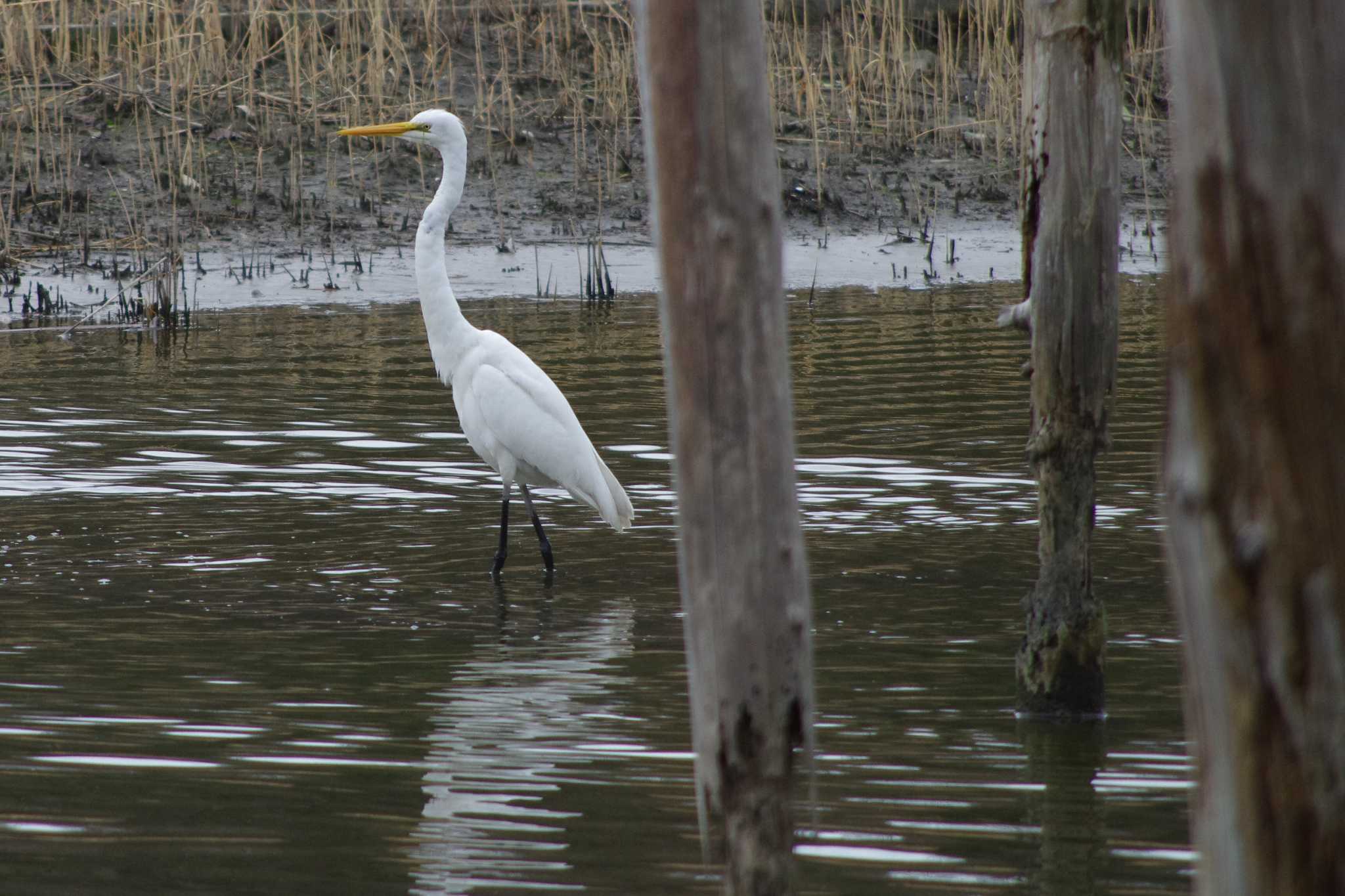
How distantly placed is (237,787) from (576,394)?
6559 mm

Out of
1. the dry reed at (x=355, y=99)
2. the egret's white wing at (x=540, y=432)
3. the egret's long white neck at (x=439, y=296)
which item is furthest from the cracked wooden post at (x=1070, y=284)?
the dry reed at (x=355, y=99)

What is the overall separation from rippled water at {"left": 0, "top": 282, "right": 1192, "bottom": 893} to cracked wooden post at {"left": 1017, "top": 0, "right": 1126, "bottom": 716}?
366 millimetres

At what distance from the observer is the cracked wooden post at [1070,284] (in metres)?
4.42

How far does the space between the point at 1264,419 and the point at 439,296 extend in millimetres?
6451

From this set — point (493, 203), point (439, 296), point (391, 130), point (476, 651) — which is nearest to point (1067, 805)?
point (476, 651)

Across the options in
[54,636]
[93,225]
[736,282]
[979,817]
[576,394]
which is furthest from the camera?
[93,225]

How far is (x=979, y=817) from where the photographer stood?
4.12 m

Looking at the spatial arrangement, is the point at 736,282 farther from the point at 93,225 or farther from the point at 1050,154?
the point at 93,225

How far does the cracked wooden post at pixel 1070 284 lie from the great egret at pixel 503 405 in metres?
2.96

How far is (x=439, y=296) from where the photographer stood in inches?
322

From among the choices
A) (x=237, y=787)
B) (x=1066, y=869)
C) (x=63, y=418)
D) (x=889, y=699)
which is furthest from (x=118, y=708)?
(x=63, y=418)

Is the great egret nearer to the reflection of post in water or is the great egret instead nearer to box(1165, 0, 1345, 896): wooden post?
the reflection of post in water

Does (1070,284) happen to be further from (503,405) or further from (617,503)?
(503,405)

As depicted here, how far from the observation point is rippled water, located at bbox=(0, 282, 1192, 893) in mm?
3893
